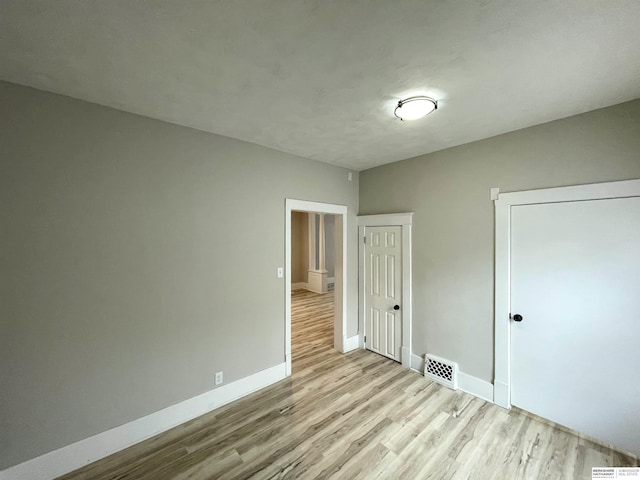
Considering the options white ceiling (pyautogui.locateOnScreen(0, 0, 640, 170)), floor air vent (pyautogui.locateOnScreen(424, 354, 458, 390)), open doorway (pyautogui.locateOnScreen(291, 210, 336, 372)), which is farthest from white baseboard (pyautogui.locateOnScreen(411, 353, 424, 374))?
white ceiling (pyautogui.locateOnScreen(0, 0, 640, 170))

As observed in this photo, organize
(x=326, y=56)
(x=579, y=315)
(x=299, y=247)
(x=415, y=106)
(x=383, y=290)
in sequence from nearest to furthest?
(x=326, y=56) < (x=415, y=106) < (x=579, y=315) < (x=383, y=290) < (x=299, y=247)

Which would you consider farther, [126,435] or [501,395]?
[501,395]

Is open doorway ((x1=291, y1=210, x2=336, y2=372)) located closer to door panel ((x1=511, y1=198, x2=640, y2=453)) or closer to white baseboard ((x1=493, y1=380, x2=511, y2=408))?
white baseboard ((x1=493, y1=380, x2=511, y2=408))

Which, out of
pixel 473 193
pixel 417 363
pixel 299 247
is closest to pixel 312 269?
pixel 299 247

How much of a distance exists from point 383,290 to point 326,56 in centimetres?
295

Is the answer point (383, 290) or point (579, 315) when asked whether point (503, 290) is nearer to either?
point (579, 315)

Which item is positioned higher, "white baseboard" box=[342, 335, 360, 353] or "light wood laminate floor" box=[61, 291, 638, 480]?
"white baseboard" box=[342, 335, 360, 353]

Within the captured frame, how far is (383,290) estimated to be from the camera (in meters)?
3.62

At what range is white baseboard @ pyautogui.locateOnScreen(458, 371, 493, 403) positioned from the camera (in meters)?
2.63

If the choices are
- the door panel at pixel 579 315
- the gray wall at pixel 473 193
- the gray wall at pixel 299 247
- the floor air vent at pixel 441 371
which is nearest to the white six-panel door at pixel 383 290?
the gray wall at pixel 473 193

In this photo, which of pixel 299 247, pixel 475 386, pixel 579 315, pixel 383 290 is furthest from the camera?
pixel 299 247

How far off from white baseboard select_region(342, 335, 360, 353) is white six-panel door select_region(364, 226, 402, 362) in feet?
0.47

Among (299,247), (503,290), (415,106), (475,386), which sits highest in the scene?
(415,106)

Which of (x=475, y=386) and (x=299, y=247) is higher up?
(x=299, y=247)
